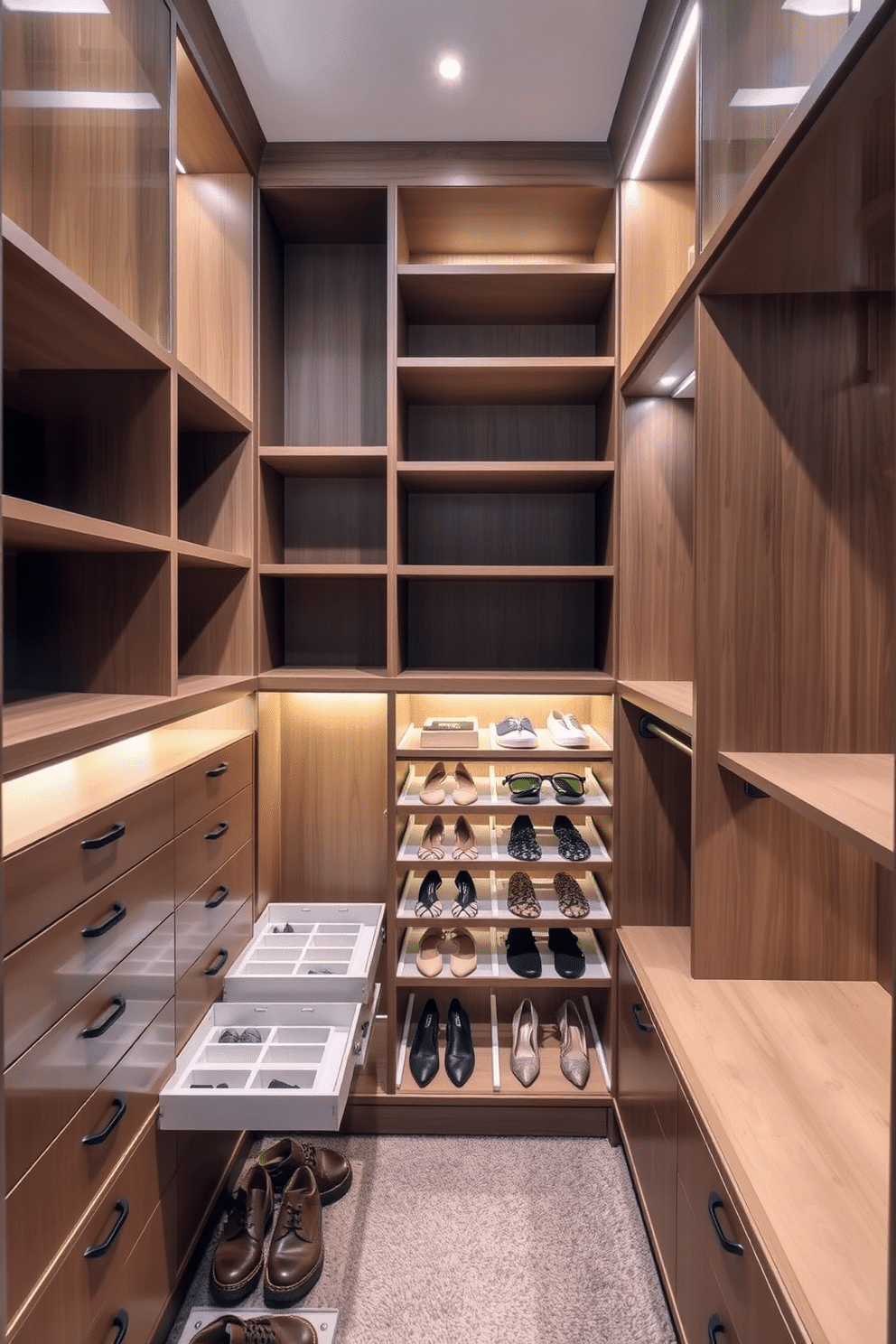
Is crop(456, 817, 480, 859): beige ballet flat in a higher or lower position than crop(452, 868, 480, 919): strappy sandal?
higher

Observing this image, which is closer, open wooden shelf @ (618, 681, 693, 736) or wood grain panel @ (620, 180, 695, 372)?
open wooden shelf @ (618, 681, 693, 736)

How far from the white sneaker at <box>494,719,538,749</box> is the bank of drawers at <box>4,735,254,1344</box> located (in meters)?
0.84

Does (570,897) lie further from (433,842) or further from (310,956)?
(310,956)

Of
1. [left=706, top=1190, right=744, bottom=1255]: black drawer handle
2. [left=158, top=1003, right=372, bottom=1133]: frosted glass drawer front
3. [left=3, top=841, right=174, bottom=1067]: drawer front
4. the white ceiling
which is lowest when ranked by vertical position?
[left=158, top=1003, right=372, bottom=1133]: frosted glass drawer front

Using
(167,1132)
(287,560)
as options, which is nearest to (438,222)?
(287,560)

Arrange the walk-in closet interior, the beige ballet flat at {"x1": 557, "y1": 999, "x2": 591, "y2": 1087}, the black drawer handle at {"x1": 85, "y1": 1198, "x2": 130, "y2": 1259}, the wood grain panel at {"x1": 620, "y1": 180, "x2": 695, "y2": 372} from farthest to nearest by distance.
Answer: the beige ballet flat at {"x1": 557, "y1": 999, "x2": 591, "y2": 1087}, the wood grain panel at {"x1": 620, "y1": 180, "x2": 695, "y2": 372}, the black drawer handle at {"x1": 85, "y1": 1198, "x2": 130, "y2": 1259}, the walk-in closet interior

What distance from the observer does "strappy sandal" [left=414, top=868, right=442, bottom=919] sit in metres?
2.25

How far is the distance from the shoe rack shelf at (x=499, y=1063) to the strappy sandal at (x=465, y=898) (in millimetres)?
194

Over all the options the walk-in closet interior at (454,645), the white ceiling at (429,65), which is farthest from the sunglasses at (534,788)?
the white ceiling at (429,65)

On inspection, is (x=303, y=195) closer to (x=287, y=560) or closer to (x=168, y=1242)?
(x=287, y=560)

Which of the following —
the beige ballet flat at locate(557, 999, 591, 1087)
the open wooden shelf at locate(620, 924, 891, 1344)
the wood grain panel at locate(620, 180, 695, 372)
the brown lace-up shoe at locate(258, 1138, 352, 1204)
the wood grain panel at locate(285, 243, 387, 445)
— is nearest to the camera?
the open wooden shelf at locate(620, 924, 891, 1344)

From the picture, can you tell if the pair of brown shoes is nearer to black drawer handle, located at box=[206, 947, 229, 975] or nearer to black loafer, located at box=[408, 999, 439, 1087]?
black loafer, located at box=[408, 999, 439, 1087]

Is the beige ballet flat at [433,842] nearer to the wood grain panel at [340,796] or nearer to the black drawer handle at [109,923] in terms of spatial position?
the wood grain panel at [340,796]

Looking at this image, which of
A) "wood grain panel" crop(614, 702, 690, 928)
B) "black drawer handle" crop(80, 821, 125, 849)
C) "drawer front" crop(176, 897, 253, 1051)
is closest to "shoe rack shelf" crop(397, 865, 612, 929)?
"wood grain panel" crop(614, 702, 690, 928)
